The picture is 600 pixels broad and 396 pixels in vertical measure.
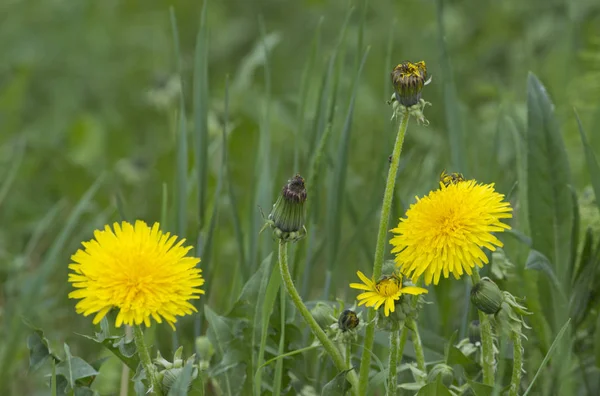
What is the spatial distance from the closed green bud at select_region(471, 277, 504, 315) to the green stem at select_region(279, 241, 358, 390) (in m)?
0.24

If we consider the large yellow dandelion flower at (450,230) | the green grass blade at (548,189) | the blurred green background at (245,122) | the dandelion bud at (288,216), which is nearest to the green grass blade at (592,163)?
the green grass blade at (548,189)

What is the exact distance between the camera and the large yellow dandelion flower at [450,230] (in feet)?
4.07

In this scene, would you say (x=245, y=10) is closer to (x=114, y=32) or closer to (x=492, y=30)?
(x=114, y=32)

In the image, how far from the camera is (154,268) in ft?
4.10

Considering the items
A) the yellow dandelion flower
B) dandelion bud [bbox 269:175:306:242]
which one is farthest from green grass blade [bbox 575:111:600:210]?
dandelion bud [bbox 269:175:306:242]

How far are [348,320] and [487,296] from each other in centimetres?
21

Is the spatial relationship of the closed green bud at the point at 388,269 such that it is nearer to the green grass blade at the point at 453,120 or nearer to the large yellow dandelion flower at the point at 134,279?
the large yellow dandelion flower at the point at 134,279

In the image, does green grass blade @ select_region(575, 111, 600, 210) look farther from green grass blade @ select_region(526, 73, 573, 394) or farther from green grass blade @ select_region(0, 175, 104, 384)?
green grass blade @ select_region(0, 175, 104, 384)

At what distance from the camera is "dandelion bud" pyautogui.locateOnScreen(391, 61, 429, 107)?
1.29 metres

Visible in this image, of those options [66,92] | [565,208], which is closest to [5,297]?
[565,208]

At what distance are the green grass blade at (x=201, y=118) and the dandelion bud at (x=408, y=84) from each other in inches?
26.0

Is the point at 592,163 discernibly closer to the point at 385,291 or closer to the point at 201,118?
the point at 385,291

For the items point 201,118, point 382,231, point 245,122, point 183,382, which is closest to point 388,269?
point 382,231

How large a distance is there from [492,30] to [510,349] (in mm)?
2754
